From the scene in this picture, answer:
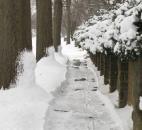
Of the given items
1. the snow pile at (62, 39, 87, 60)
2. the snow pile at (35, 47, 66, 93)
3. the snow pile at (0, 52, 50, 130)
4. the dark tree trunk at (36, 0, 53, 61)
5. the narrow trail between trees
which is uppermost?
the dark tree trunk at (36, 0, 53, 61)

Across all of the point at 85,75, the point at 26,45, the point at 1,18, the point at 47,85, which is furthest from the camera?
the point at 85,75

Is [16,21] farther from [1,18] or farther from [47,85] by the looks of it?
[47,85]

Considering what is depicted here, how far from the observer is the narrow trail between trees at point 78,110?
10336 millimetres

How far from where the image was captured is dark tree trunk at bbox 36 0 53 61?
1855 cm

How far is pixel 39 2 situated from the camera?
18.6 meters

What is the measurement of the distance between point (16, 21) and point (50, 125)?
3045mm

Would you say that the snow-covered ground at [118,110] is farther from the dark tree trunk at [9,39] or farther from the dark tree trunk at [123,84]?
the dark tree trunk at [9,39]

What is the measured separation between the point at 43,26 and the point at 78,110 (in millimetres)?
7150

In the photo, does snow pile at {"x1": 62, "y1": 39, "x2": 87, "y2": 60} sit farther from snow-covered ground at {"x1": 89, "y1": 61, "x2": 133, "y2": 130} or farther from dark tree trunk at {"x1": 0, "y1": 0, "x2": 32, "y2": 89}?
dark tree trunk at {"x1": 0, "y1": 0, "x2": 32, "y2": 89}

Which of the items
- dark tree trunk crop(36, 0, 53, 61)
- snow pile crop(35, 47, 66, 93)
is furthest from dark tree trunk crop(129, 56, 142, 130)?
dark tree trunk crop(36, 0, 53, 61)

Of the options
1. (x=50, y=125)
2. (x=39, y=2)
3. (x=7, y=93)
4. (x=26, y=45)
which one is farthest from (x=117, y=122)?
(x=39, y=2)

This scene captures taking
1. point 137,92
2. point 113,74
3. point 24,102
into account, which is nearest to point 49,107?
point 24,102

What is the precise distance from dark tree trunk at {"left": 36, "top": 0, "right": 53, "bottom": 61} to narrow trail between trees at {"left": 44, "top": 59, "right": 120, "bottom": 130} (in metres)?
2.19

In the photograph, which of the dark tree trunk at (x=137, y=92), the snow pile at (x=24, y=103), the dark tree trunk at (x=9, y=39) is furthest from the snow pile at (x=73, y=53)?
the dark tree trunk at (x=137, y=92)
